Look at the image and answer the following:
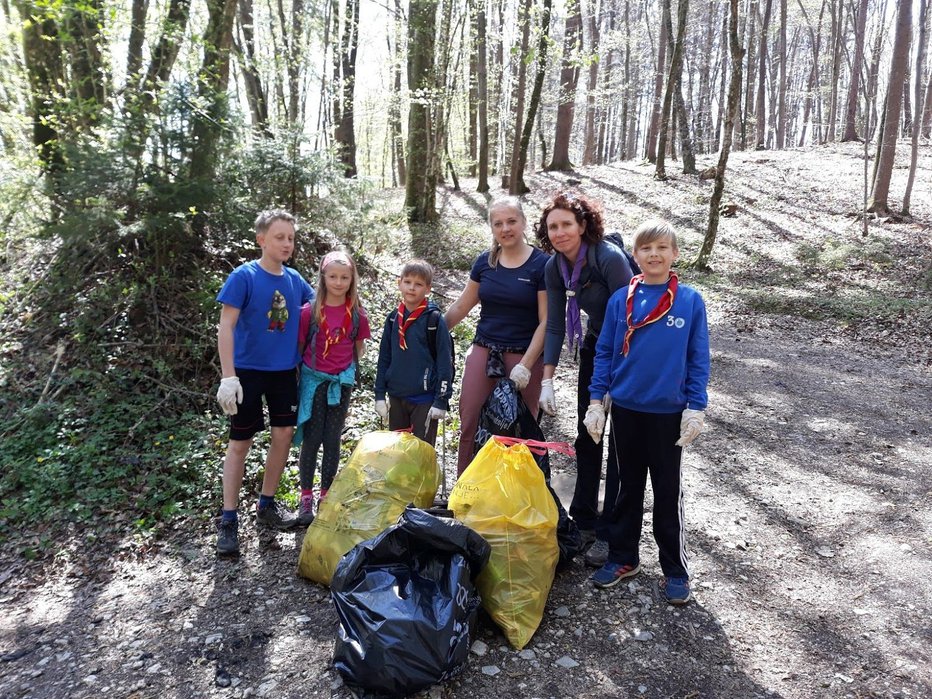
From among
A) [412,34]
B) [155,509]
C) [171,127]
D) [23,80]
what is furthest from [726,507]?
[412,34]

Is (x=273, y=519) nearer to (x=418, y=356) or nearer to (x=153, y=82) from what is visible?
(x=418, y=356)

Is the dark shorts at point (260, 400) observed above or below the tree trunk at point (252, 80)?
below

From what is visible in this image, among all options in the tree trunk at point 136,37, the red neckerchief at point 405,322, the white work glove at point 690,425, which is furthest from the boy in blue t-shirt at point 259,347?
the tree trunk at point 136,37

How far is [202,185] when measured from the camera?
5430 mm

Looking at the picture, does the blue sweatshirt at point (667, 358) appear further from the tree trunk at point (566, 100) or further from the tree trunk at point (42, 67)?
the tree trunk at point (566, 100)

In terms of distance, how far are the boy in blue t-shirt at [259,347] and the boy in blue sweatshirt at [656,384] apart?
184 centimetres

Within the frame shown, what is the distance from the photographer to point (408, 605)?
7.90 feet

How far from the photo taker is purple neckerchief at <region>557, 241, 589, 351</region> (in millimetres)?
3178

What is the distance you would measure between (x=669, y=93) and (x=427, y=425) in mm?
15700

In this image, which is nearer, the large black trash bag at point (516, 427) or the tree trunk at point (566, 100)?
the large black trash bag at point (516, 427)

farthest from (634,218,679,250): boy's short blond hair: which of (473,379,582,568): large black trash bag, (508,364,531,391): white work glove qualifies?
(473,379,582,568): large black trash bag

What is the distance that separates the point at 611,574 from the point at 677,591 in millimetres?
339

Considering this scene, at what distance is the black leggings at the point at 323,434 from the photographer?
3.80 metres

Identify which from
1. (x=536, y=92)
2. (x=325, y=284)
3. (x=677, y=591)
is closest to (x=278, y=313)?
(x=325, y=284)
